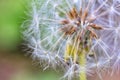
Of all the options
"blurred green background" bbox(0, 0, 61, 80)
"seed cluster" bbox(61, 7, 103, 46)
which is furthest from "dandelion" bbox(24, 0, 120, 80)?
"blurred green background" bbox(0, 0, 61, 80)

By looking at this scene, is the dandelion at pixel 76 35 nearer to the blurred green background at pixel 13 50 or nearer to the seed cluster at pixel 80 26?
the seed cluster at pixel 80 26

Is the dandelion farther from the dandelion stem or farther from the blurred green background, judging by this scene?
the blurred green background

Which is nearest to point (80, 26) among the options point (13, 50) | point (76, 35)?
point (76, 35)

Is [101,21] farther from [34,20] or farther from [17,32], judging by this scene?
[17,32]

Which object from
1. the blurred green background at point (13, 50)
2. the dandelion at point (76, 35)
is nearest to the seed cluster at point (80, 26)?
the dandelion at point (76, 35)

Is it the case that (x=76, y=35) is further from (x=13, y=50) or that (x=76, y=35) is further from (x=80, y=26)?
(x=13, y=50)

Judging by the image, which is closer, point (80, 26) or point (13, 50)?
point (80, 26)

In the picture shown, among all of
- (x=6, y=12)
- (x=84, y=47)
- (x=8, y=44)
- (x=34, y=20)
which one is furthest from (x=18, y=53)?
(x=84, y=47)
